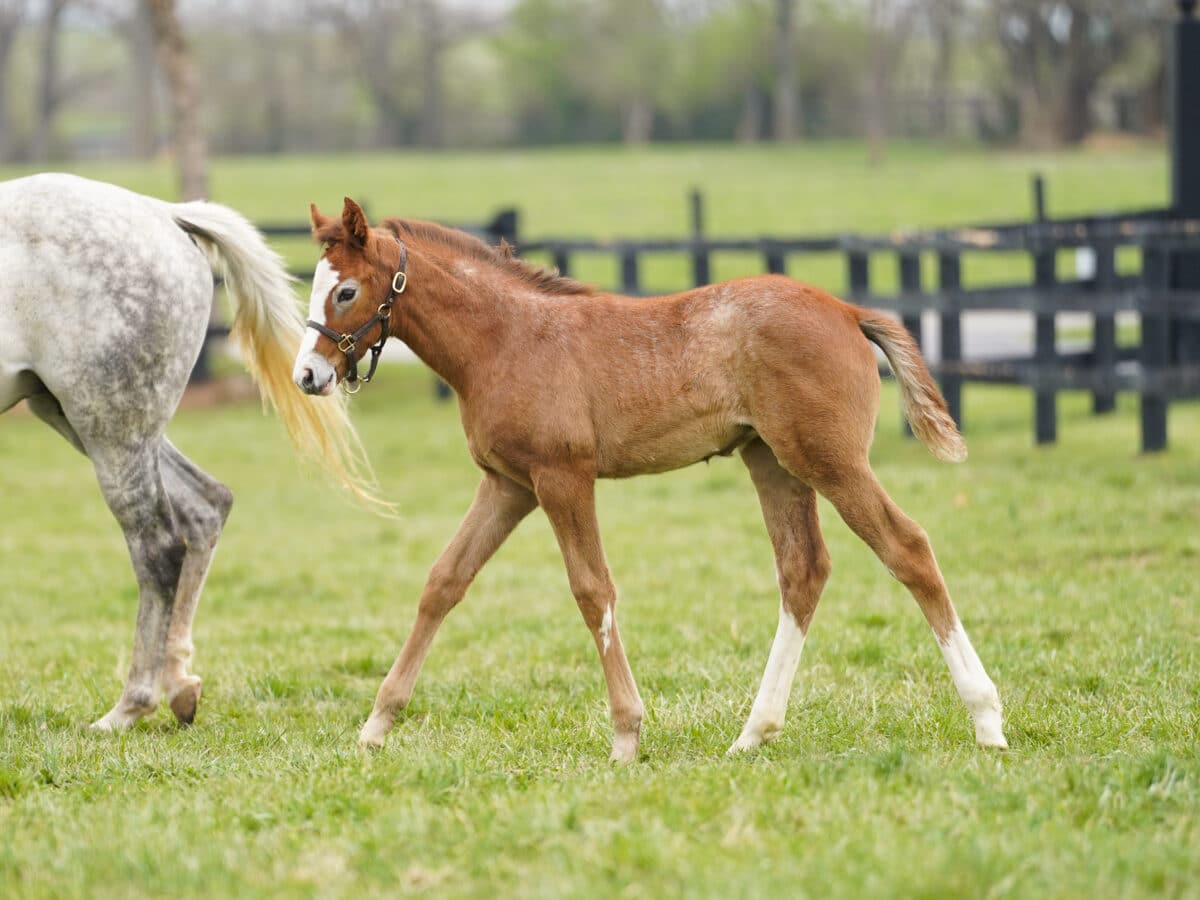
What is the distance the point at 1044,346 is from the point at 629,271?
437 centimetres

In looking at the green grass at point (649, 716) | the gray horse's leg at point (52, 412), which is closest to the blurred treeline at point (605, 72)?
the green grass at point (649, 716)

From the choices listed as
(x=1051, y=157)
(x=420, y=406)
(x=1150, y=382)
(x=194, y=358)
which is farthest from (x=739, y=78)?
(x=194, y=358)

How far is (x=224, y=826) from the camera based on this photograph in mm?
3834

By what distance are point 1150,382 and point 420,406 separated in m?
8.15

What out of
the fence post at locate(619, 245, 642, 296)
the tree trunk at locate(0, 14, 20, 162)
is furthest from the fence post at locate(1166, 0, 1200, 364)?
the tree trunk at locate(0, 14, 20, 162)

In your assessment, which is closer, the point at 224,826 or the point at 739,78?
the point at 224,826

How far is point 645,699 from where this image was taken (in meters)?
5.43

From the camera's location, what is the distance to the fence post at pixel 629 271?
13830mm

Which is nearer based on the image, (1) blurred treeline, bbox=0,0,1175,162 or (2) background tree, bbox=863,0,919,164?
(2) background tree, bbox=863,0,919,164

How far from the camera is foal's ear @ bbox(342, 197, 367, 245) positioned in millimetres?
4480

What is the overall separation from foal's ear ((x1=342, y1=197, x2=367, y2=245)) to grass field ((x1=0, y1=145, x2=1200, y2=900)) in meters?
1.62

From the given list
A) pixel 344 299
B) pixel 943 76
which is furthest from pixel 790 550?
pixel 943 76

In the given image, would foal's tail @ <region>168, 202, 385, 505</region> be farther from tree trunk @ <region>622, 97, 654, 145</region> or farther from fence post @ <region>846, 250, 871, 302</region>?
tree trunk @ <region>622, 97, 654, 145</region>

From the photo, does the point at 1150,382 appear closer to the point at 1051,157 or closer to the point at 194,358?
the point at 194,358
